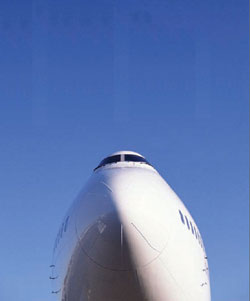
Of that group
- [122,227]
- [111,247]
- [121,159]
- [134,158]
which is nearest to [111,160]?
[121,159]

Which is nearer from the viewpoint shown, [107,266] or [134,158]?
[107,266]

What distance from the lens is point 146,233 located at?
9.06m

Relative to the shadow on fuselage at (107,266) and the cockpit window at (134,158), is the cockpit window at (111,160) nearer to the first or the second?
the cockpit window at (134,158)

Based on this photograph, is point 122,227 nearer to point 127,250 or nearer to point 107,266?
point 127,250

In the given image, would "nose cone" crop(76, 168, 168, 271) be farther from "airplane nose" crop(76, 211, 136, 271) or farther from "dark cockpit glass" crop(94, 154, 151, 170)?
"dark cockpit glass" crop(94, 154, 151, 170)

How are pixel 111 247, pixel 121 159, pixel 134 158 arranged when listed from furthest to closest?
pixel 134 158 → pixel 121 159 → pixel 111 247

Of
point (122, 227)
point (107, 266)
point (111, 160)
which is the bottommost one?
point (107, 266)

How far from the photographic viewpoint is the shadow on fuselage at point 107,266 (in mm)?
8836

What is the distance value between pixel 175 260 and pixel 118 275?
128cm

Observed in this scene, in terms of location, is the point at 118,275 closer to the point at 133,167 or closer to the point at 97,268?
the point at 97,268

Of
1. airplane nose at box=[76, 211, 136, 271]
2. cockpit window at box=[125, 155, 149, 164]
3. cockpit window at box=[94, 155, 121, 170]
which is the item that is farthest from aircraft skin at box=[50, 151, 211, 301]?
cockpit window at box=[125, 155, 149, 164]

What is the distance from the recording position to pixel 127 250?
29.0 feet

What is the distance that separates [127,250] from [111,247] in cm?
31

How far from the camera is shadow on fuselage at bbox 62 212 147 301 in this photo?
8836mm
